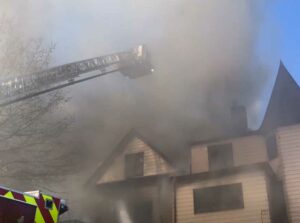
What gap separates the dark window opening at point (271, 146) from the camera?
53.2 ft

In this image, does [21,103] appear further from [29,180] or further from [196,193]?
[196,193]

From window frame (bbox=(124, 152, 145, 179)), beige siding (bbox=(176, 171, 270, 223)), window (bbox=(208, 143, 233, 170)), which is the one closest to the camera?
beige siding (bbox=(176, 171, 270, 223))

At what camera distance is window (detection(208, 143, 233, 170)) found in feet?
52.3

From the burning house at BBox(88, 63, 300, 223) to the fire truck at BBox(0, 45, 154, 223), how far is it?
4218 mm

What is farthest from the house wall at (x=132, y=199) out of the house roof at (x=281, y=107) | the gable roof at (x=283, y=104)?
the gable roof at (x=283, y=104)

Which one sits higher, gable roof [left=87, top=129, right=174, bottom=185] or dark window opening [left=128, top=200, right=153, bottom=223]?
gable roof [left=87, top=129, right=174, bottom=185]

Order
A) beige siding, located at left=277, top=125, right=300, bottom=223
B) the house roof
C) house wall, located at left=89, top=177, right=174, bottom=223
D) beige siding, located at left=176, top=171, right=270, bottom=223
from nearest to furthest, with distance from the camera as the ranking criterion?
beige siding, located at left=176, top=171, right=270, bottom=223 → beige siding, located at left=277, top=125, right=300, bottom=223 → house wall, located at left=89, top=177, right=174, bottom=223 → the house roof

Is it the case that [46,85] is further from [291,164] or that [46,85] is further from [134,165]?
[291,164]

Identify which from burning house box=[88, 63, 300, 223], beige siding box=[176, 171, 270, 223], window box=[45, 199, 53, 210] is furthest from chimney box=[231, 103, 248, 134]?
window box=[45, 199, 53, 210]

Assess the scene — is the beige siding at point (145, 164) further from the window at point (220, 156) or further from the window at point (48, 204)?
the window at point (48, 204)

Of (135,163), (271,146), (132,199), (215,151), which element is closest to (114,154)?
(135,163)

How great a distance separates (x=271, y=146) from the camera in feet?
53.9

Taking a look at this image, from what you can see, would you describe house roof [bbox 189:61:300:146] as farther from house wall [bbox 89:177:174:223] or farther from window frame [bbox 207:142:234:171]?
house wall [bbox 89:177:174:223]

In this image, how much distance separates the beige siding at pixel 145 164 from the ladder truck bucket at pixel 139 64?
417 centimetres
